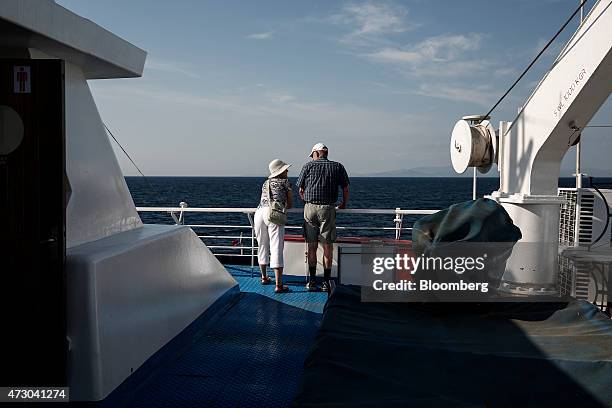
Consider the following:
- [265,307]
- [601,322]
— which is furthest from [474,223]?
[265,307]

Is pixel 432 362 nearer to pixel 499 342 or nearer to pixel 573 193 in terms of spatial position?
pixel 499 342

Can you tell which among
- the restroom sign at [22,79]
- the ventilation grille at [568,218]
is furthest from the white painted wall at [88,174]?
the ventilation grille at [568,218]

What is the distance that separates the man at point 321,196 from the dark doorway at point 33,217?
311 centimetres

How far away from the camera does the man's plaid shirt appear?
5.42 m

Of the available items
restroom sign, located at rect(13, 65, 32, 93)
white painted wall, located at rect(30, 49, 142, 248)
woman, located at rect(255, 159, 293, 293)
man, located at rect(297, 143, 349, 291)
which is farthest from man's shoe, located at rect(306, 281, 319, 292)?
restroom sign, located at rect(13, 65, 32, 93)

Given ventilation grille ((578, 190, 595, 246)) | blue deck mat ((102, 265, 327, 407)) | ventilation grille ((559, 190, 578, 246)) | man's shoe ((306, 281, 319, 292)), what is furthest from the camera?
man's shoe ((306, 281, 319, 292))

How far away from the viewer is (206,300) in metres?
4.45

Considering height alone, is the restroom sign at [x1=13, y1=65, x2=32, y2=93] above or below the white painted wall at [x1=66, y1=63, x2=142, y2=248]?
above

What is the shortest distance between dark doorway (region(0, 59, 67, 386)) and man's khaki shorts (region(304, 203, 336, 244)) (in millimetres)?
3125

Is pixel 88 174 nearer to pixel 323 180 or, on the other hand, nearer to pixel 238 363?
pixel 238 363

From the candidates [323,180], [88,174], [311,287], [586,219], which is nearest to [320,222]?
[323,180]

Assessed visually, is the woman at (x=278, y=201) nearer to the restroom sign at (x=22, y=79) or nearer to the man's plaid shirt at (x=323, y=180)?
the man's plaid shirt at (x=323, y=180)

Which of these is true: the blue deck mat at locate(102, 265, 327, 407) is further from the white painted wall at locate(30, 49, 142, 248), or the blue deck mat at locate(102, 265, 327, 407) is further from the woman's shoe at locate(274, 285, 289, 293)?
the white painted wall at locate(30, 49, 142, 248)

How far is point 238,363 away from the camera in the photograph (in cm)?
340
